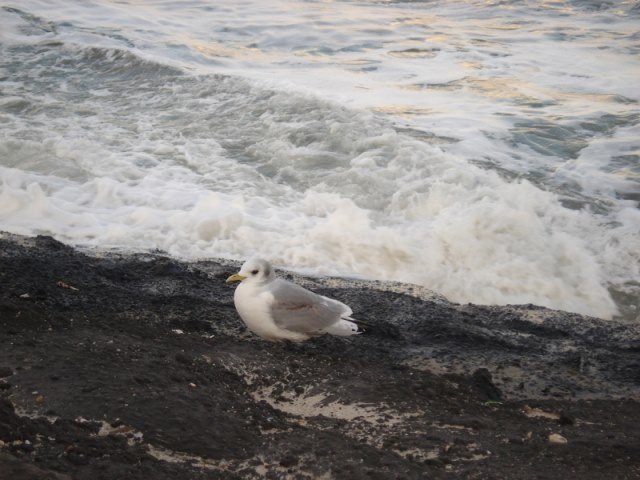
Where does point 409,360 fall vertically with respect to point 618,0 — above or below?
below

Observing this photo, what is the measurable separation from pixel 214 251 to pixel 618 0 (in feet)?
53.3

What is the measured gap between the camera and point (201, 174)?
8953 millimetres

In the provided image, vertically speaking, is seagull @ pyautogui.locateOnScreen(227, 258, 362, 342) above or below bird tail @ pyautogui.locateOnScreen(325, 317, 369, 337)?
above

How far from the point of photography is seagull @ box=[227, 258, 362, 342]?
448 cm

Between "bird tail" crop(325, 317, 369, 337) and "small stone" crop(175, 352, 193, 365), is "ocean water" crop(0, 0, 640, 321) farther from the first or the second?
"small stone" crop(175, 352, 193, 365)

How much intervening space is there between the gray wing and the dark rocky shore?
0.54ft

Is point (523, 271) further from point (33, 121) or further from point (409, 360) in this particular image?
point (33, 121)

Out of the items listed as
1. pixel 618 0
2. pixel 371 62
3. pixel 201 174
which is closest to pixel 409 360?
pixel 201 174

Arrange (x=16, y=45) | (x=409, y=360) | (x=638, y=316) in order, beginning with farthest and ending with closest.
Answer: (x=16, y=45)
(x=638, y=316)
(x=409, y=360)

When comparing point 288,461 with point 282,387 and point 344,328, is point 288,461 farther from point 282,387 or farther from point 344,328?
point 344,328

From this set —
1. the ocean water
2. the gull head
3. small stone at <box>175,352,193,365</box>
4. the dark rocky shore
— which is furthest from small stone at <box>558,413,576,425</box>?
the ocean water

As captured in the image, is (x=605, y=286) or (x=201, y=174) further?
(x=201, y=174)

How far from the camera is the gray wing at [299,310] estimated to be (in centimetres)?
449

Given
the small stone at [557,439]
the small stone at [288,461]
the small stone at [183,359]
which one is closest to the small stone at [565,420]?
the small stone at [557,439]
